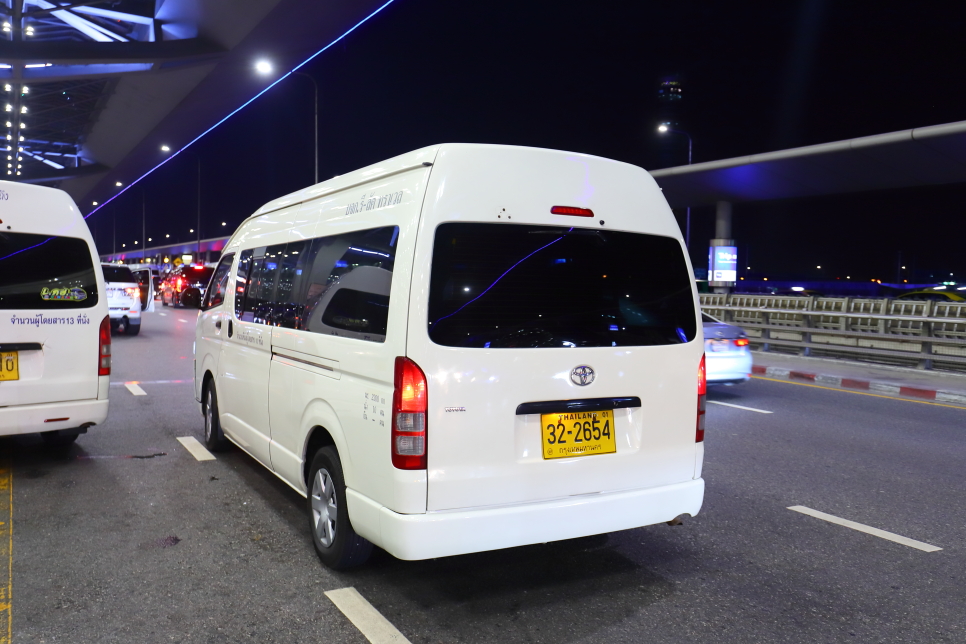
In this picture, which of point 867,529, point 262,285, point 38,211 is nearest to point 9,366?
point 38,211

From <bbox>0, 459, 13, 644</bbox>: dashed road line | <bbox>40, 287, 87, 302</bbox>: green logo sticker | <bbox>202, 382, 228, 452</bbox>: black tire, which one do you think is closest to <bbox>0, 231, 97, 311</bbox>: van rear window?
<bbox>40, 287, 87, 302</bbox>: green logo sticker

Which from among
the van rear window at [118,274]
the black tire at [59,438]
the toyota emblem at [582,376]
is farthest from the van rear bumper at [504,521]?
the van rear window at [118,274]

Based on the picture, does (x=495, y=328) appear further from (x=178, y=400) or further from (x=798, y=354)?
(x=798, y=354)

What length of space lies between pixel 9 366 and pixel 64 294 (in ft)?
2.30

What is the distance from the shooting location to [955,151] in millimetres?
17734

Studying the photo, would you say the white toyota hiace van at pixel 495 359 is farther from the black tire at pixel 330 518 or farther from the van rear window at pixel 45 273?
the van rear window at pixel 45 273

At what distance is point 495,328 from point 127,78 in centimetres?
2838

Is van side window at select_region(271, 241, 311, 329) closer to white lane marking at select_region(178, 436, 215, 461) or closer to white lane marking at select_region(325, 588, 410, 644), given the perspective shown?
white lane marking at select_region(325, 588, 410, 644)

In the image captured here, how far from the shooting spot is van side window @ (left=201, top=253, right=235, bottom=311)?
21.4 ft

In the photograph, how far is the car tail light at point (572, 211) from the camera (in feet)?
12.3

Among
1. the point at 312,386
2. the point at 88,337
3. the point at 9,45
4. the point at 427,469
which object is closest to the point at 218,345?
the point at 88,337

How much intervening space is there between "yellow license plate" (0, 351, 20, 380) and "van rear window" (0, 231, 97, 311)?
14.6 inches

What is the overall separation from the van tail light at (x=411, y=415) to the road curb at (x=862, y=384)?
9.96 metres

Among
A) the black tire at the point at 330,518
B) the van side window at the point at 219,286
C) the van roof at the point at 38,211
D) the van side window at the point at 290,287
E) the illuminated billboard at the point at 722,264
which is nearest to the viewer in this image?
the black tire at the point at 330,518
